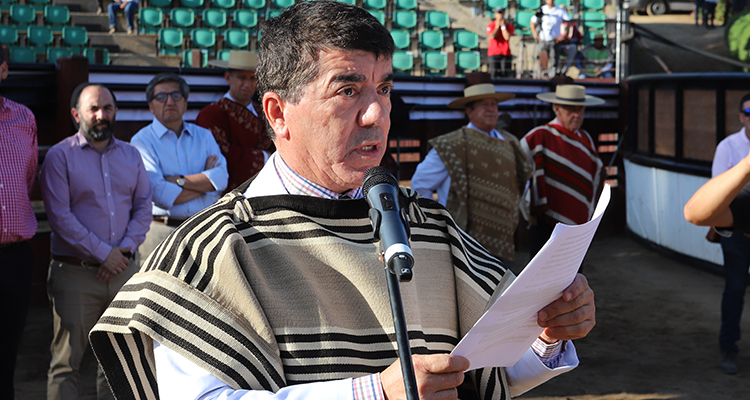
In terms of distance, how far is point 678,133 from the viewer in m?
8.70

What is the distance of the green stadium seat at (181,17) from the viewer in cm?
1496

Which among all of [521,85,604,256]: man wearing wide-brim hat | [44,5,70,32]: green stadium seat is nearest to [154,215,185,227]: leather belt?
[521,85,604,256]: man wearing wide-brim hat

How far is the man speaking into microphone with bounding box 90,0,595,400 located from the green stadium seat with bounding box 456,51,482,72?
1362 centimetres

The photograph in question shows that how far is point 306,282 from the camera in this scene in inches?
60.6

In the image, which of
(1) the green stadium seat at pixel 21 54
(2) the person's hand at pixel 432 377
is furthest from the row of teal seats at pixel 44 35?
(2) the person's hand at pixel 432 377

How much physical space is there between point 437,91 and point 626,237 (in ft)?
12.0

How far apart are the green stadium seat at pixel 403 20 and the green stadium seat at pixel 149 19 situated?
5052mm

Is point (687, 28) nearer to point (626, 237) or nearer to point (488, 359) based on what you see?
point (626, 237)

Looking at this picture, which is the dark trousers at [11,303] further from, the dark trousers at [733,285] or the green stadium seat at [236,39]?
the green stadium seat at [236,39]

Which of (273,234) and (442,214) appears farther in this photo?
(442,214)

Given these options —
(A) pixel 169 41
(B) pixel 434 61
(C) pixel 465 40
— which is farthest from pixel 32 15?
(C) pixel 465 40

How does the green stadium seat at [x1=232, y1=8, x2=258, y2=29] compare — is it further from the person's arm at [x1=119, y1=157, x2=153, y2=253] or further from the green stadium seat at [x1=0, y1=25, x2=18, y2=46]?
the person's arm at [x1=119, y1=157, x2=153, y2=253]

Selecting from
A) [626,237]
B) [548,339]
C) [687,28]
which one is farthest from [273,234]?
[687,28]

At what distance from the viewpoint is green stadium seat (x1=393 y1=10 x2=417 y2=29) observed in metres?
16.5
